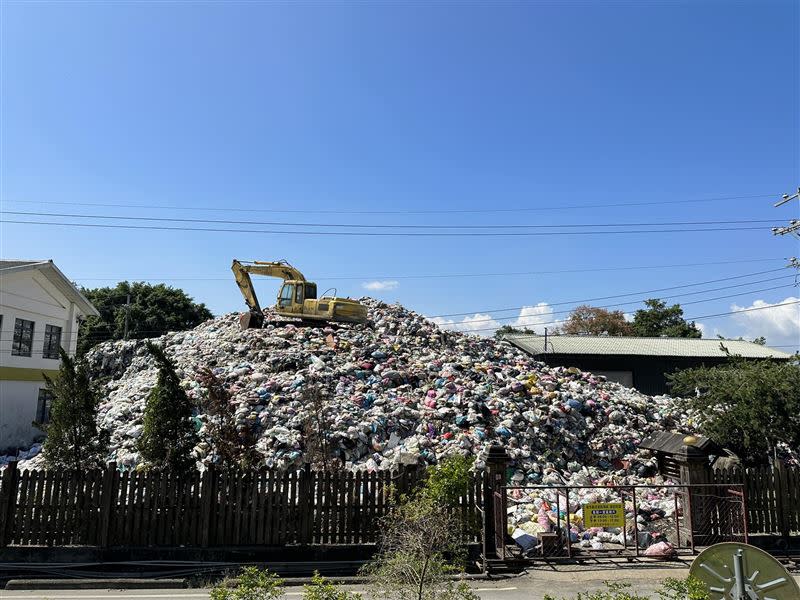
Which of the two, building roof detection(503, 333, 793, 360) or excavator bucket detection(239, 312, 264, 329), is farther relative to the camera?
building roof detection(503, 333, 793, 360)

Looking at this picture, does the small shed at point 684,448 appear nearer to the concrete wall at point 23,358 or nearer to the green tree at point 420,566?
the green tree at point 420,566

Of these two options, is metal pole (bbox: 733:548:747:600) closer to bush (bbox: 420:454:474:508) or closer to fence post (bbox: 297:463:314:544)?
bush (bbox: 420:454:474:508)

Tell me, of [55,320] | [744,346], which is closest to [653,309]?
[744,346]

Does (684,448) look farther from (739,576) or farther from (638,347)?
(638,347)

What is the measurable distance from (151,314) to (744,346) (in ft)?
140

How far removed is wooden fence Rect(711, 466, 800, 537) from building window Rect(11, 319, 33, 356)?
2634 centimetres

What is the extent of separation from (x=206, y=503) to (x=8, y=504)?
3.13 meters

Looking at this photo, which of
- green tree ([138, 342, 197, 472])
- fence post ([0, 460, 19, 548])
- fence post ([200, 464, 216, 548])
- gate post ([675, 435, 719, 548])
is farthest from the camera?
green tree ([138, 342, 197, 472])

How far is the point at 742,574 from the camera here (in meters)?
3.35


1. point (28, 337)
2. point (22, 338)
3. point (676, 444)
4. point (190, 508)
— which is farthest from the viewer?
point (28, 337)

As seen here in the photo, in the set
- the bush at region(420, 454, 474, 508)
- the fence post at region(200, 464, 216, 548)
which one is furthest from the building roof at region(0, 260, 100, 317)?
the bush at region(420, 454, 474, 508)

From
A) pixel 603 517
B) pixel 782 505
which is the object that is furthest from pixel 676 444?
pixel 603 517

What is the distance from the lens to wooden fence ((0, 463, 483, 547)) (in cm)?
908

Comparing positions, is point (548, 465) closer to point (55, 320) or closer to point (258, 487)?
point (258, 487)
